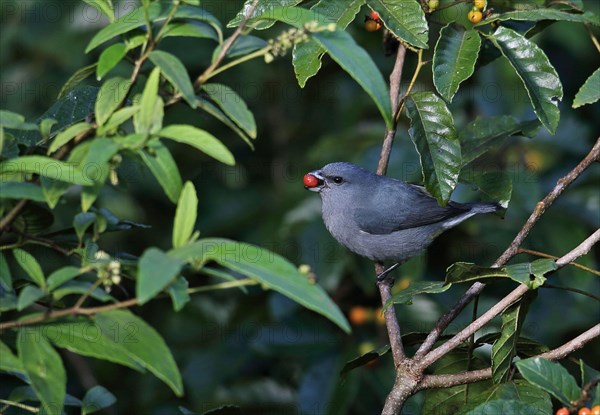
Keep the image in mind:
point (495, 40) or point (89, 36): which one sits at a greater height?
point (495, 40)

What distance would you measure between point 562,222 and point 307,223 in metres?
1.71

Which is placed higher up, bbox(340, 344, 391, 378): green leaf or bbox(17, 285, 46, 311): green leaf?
bbox(17, 285, 46, 311): green leaf

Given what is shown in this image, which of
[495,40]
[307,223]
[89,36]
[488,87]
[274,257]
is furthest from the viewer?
[89,36]

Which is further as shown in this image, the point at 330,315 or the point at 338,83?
the point at 338,83

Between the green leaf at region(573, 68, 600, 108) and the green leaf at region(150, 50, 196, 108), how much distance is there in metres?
1.38

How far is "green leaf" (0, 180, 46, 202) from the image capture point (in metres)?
1.92

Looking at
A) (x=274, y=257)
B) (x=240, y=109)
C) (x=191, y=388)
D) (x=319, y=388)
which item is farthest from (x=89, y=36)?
(x=274, y=257)

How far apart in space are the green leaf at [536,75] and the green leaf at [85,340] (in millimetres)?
1736

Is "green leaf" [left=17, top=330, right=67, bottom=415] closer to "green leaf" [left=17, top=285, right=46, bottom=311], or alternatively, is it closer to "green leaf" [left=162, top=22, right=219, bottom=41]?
"green leaf" [left=17, top=285, right=46, bottom=311]

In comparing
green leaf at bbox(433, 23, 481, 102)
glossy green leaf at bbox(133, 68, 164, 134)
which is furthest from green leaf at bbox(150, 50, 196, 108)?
green leaf at bbox(433, 23, 481, 102)

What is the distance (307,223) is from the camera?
5551 millimetres

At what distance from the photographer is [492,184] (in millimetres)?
3594

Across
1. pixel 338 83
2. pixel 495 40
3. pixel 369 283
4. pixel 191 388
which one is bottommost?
pixel 191 388

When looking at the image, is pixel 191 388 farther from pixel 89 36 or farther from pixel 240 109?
pixel 240 109
